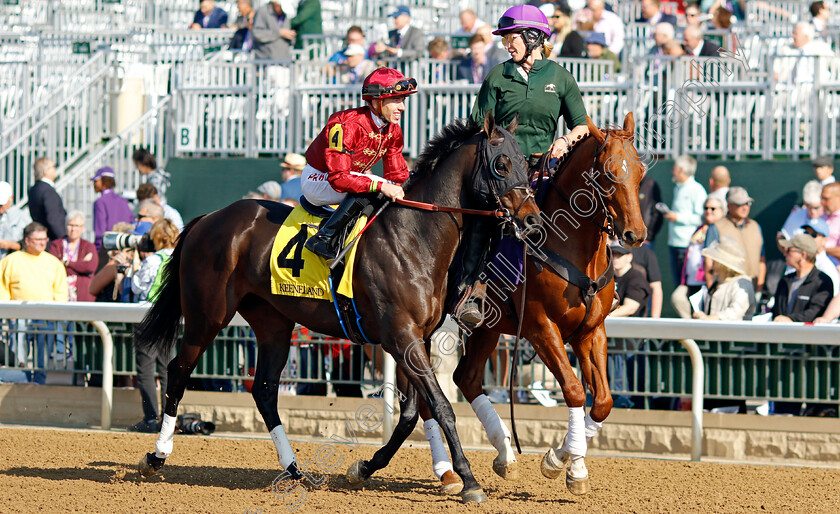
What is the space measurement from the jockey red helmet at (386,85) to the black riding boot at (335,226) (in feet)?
1.87

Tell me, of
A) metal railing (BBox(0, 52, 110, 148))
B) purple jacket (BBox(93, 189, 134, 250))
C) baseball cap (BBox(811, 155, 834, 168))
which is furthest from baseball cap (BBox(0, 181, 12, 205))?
baseball cap (BBox(811, 155, 834, 168))

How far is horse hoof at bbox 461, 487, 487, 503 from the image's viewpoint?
591 cm

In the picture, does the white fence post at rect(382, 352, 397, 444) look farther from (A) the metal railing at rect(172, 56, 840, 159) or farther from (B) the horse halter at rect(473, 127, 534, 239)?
(A) the metal railing at rect(172, 56, 840, 159)

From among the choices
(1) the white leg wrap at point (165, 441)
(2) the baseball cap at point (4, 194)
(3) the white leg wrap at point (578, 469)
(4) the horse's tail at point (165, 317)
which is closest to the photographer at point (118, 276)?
(4) the horse's tail at point (165, 317)

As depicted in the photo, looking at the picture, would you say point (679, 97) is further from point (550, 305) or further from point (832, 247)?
point (550, 305)

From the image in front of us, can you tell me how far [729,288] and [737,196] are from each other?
5.99 feet

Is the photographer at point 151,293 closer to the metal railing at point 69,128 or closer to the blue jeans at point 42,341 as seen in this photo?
the blue jeans at point 42,341

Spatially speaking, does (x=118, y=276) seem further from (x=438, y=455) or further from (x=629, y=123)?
(x=629, y=123)

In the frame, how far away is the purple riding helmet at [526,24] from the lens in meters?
6.60

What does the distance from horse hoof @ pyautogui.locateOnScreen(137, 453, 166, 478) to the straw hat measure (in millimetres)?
4373

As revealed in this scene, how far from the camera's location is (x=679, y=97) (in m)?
11.1

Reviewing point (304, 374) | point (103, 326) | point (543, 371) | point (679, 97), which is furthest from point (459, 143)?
point (679, 97)

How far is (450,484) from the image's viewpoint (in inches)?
238

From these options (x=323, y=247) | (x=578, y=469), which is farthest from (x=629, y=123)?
(x=578, y=469)
